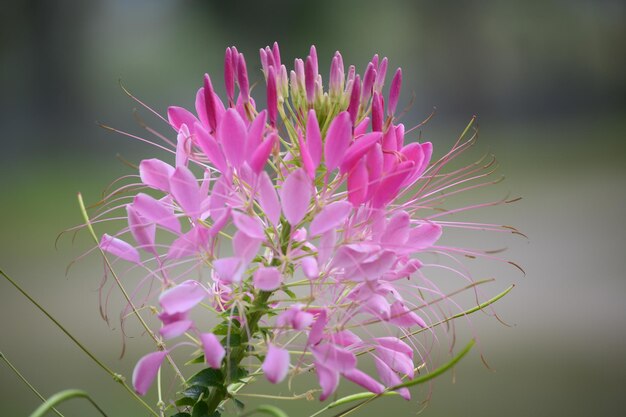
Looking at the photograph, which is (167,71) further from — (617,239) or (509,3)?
(617,239)

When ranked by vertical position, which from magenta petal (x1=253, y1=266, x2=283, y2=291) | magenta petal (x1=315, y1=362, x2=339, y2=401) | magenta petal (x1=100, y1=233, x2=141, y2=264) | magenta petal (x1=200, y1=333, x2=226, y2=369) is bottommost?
magenta petal (x1=315, y1=362, x2=339, y2=401)

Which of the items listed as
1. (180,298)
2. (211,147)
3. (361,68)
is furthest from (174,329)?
(361,68)

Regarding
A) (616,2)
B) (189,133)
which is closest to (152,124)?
(616,2)

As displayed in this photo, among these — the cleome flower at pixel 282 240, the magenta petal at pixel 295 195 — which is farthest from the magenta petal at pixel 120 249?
the magenta petal at pixel 295 195

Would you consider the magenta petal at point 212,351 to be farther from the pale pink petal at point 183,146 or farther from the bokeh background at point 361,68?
the bokeh background at point 361,68

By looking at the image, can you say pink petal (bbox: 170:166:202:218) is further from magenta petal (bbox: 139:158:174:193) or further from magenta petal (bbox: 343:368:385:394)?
magenta petal (bbox: 343:368:385:394)

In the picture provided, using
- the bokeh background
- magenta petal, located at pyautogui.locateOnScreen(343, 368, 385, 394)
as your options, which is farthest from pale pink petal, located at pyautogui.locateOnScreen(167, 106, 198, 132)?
the bokeh background
